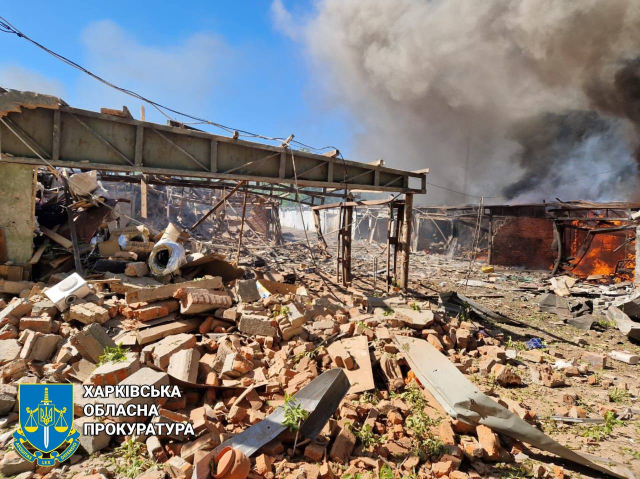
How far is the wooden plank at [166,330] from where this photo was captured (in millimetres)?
4422

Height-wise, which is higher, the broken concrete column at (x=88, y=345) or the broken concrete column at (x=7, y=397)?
the broken concrete column at (x=88, y=345)

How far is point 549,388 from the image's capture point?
16.9ft

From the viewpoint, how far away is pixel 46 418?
10.3 ft

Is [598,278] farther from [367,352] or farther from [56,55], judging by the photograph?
[56,55]

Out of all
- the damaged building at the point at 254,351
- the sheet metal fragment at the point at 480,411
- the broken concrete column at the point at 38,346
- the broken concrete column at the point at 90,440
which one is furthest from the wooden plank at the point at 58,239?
the sheet metal fragment at the point at 480,411

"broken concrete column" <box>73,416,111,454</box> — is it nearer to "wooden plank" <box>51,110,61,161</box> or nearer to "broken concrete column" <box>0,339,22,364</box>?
"broken concrete column" <box>0,339,22,364</box>

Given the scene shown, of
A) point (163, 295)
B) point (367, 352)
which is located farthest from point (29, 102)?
point (367, 352)

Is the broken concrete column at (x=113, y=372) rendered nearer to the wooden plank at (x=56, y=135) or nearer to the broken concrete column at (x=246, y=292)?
the broken concrete column at (x=246, y=292)

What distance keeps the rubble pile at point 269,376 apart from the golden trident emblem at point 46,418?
0.14m

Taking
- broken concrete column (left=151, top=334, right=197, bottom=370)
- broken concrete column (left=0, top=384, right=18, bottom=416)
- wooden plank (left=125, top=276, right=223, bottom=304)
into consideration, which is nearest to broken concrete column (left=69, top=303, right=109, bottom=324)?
wooden plank (left=125, top=276, right=223, bottom=304)

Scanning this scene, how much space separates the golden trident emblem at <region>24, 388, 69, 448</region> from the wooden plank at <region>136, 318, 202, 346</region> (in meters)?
1.18

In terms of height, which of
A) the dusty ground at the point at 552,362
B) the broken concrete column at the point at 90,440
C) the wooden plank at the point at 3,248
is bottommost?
the dusty ground at the point at 552,362

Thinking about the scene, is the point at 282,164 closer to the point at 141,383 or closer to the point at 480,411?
the point at 141,383

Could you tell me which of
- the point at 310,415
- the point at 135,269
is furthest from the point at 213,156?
the point at 310,415
